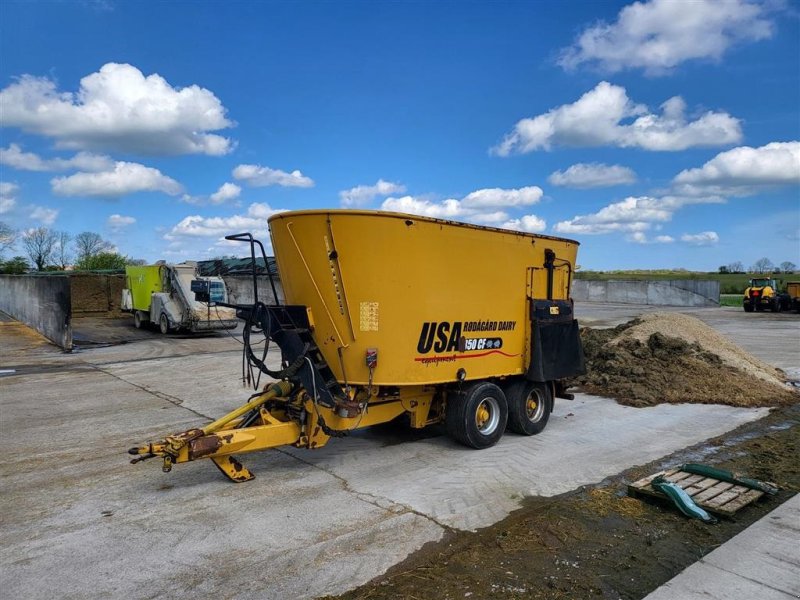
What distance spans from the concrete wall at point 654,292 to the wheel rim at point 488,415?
38.0 meters

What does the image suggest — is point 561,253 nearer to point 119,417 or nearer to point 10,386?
point 119,417

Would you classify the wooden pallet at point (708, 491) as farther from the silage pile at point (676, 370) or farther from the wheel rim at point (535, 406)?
the silage pile at point (676, 370)

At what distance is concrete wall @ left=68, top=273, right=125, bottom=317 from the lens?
25844 mm

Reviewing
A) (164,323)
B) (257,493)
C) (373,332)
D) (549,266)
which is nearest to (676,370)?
(549,266)

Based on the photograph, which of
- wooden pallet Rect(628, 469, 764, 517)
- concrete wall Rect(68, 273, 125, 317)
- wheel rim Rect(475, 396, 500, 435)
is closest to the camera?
wooden pallet Rect(628, 469, 764, 517)

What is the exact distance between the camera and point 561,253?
7.77 meters

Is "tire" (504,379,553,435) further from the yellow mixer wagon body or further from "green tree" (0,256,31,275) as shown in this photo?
"green tree" (0,256,31,275)

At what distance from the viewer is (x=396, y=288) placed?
19.0ft

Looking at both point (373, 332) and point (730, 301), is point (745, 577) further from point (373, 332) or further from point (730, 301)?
point (730, 301)

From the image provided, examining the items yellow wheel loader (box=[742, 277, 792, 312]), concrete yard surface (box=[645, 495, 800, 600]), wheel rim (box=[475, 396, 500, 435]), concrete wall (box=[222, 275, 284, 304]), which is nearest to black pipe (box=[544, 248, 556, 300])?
wheel rim (box=[475, 396, 500, 435])

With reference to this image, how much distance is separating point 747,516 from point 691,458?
5.69 ft

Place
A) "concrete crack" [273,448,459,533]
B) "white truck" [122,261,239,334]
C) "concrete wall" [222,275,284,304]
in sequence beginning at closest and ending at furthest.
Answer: "concrete crack" [273,448,459,533] < "white truck" [122,261,239,334] < "concrete wall" [222,275,284,304]

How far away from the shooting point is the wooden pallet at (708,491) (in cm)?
502

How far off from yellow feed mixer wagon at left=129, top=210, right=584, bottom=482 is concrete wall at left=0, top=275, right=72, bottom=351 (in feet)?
39.6
